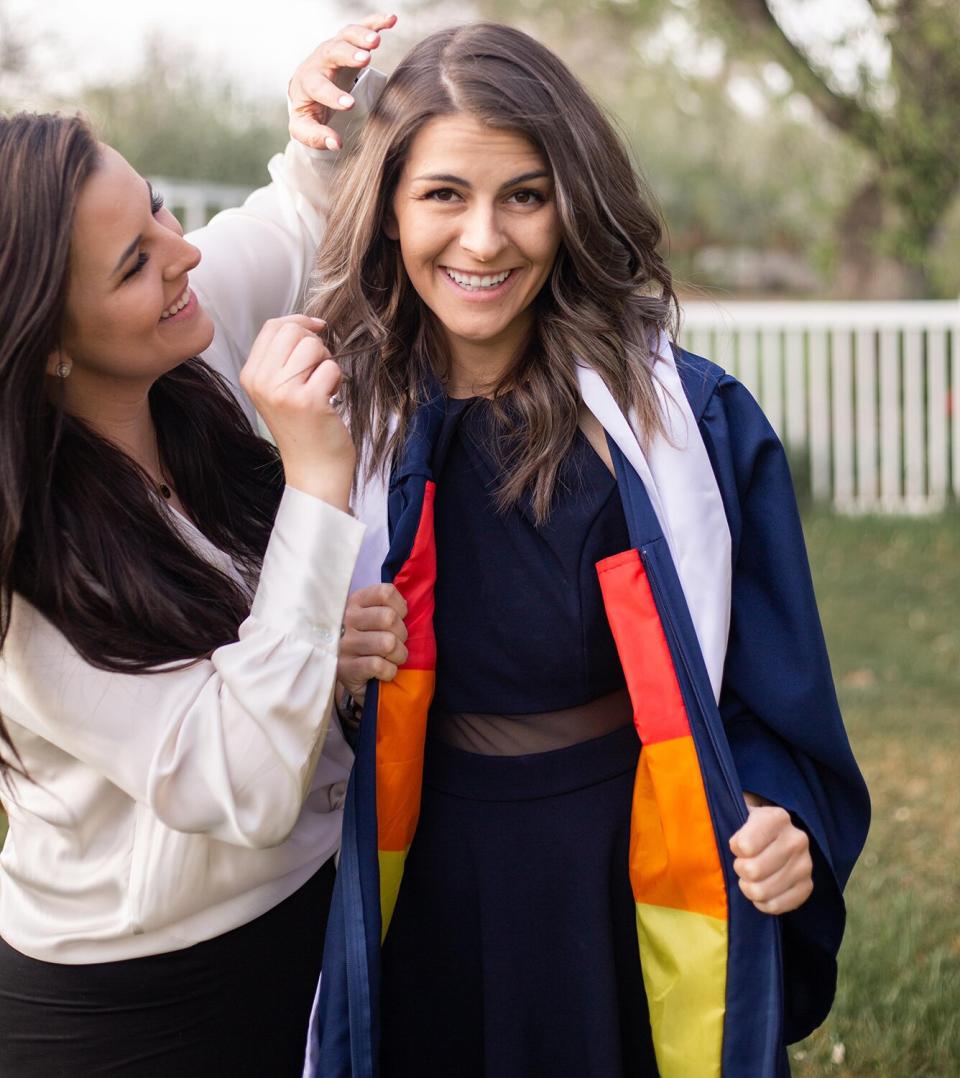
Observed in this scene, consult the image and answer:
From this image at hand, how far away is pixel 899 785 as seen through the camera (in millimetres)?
4445

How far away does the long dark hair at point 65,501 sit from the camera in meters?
1.67

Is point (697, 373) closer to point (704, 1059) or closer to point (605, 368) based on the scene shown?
point (605, 368)

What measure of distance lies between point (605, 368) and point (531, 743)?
1.80 ft

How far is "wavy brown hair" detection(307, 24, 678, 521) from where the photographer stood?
192cm

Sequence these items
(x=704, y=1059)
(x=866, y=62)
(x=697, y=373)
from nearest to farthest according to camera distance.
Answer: (x=704, y=1059) → (x=697, y=373) → (x=866, y=62)

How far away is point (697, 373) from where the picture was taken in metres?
1.92

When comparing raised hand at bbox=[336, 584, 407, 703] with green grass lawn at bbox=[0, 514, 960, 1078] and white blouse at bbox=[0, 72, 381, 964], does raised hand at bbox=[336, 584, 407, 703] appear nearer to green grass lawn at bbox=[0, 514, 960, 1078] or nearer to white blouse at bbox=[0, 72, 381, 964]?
white blouse at bbox=[0, 72, 381, 964]

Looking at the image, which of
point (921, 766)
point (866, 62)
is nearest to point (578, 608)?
point (921, 766)

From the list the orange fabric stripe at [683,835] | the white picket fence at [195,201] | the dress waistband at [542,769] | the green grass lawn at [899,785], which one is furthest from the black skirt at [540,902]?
the white picket fence at [195,201]

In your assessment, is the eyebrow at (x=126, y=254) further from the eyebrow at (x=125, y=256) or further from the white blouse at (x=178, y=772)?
the white blouse at (x=178, y=772)

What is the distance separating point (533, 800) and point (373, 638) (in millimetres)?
340

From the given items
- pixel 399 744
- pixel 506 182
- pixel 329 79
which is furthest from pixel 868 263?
pixel 399 744

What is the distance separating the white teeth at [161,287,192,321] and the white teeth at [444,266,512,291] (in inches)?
14.9

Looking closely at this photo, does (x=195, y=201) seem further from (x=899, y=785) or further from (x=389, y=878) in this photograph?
(x=389, y=878)
